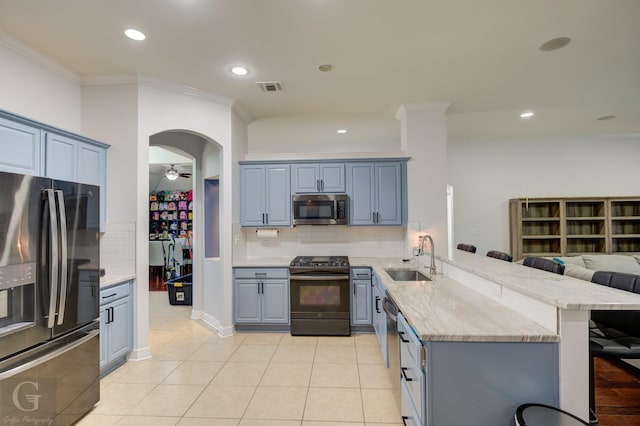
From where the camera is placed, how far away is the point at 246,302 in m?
3.86

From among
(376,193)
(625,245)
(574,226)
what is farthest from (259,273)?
(625,245)

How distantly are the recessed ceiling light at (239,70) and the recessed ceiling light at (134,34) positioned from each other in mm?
803

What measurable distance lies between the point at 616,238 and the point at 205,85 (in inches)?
275

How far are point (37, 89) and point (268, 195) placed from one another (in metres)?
2.52

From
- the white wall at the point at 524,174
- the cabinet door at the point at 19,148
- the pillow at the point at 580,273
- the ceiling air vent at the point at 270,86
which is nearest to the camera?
the cabinet door at the point at 19,148

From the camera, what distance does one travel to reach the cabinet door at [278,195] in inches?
165

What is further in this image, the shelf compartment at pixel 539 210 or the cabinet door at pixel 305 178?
the shelf compartment at pixel 539 210

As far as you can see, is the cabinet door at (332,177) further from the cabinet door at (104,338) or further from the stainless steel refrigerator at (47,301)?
the cabinet door at (104,338)

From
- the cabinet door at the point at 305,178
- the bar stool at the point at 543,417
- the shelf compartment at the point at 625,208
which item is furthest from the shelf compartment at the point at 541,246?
the bar stool at the point at 543,417

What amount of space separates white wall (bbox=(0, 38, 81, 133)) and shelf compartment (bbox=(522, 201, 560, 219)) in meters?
6.66

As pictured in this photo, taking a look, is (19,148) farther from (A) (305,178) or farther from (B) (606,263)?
(B) (606,263)

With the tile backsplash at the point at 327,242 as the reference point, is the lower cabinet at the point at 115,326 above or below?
below

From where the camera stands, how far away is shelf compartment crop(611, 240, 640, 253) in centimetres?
532

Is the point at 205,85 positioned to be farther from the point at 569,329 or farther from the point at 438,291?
the point at 569,329
